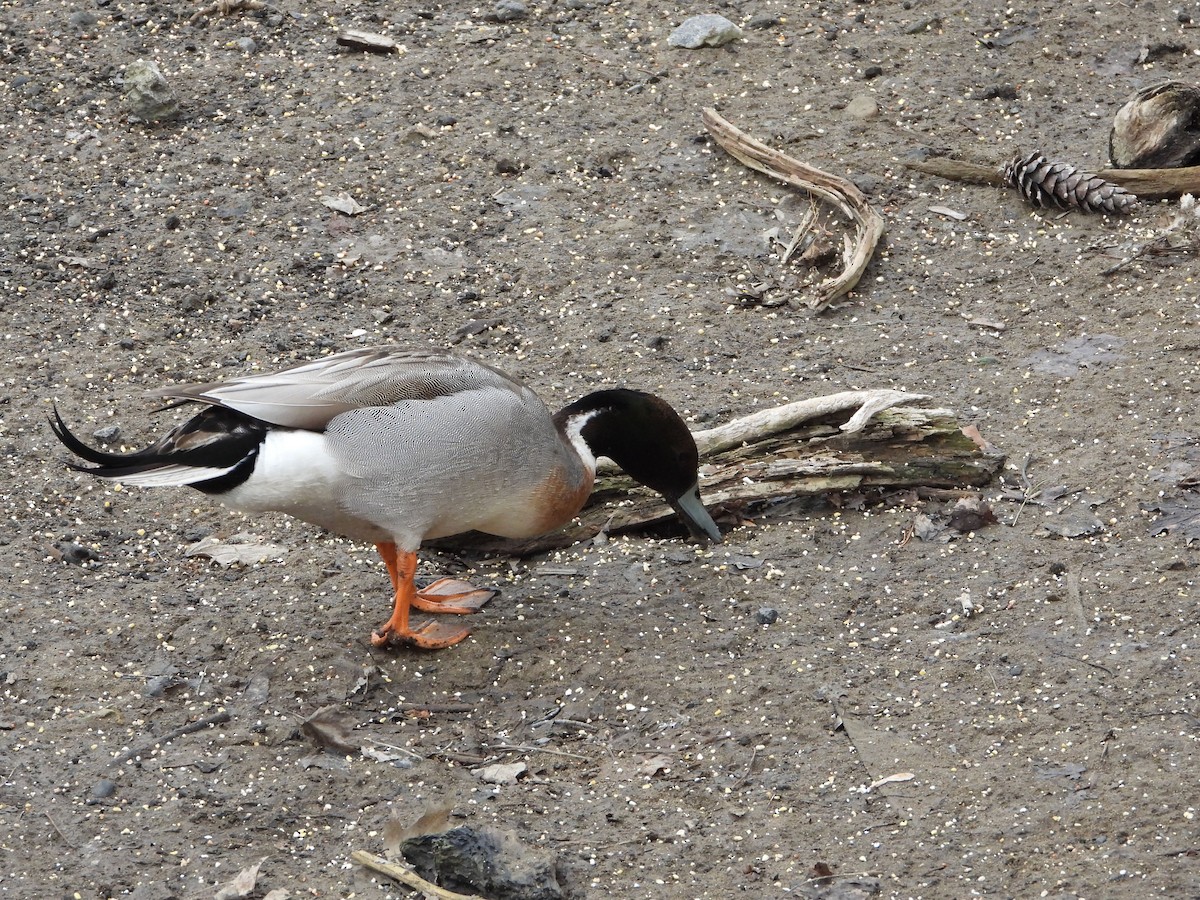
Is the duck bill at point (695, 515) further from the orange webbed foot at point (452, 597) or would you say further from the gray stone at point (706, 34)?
the gray stone at point (706, 34)

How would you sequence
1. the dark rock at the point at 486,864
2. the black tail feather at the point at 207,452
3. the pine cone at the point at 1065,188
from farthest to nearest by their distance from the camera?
1. the pine cone at the point at 1065,188
2. the black tail feather at the point at 207,452
3. the dark rock at the point at 486,864

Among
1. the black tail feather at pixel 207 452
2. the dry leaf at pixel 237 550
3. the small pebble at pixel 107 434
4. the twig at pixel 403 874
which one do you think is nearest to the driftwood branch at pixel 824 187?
the dry leaf at pixel 237 550

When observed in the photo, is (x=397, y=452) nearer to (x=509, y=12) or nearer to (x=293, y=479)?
(x=293, y=479)

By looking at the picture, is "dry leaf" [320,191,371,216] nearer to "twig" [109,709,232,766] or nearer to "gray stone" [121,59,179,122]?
"gray stone" [121,59,179,122]

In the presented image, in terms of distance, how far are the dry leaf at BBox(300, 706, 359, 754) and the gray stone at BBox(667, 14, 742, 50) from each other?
502cm

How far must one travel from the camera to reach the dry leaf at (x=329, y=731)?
416 centimetres

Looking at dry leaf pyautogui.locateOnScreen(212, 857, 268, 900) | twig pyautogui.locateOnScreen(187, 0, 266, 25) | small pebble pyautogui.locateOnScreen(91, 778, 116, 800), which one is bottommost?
small pebble pyautogui.locateOnScreen(91, 778, 116, 800)

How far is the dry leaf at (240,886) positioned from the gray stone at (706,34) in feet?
18.7

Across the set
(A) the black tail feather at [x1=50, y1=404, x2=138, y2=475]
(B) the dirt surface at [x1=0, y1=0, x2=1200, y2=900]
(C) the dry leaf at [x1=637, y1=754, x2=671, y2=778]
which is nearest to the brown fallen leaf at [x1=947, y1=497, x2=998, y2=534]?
(B) the dirt surface at [x1=0, y1=0, x2=1200, y2=900]

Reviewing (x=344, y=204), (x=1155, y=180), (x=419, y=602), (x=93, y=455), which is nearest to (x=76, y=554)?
(x=93, y=455)

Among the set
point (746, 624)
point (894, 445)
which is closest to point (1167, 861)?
point (746, 624)

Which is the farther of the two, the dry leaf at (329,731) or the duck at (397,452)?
the duck at (397,452)

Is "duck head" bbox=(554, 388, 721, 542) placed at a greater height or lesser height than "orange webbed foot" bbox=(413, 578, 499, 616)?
greater

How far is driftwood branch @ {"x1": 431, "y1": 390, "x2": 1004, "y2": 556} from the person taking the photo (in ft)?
16.9
